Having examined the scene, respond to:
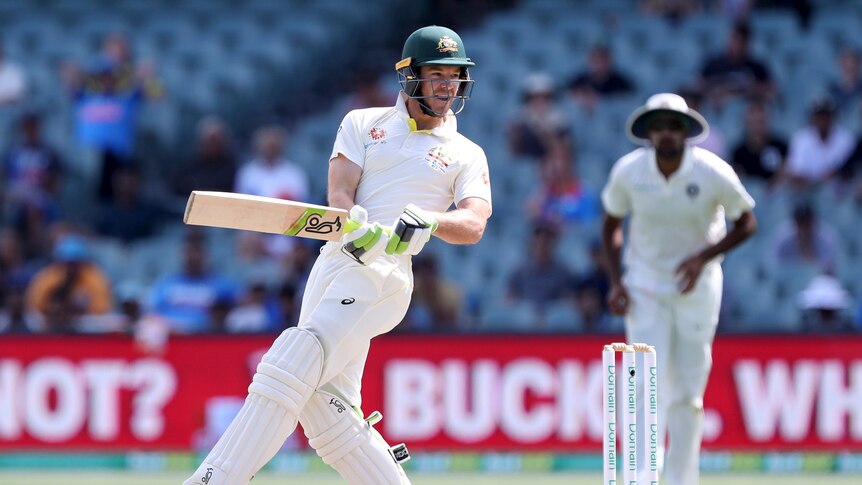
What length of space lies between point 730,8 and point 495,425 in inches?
210

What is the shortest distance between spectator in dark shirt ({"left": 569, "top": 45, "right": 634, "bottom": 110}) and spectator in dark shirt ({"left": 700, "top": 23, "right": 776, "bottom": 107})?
64cm

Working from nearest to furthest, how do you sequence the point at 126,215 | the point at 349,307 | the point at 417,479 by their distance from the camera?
the point at 349,307
the point at 417,479
the point at 126,215

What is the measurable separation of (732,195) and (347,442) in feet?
7.92

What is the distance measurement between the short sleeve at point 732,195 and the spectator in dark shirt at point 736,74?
5.37 m

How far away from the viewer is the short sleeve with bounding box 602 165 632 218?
23.1 ft

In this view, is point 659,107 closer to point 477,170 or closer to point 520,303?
point 477,170

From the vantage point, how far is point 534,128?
12055 millimetres

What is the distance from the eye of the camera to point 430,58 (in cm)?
542

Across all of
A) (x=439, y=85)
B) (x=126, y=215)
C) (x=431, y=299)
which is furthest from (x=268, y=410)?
(x=126, y=215)

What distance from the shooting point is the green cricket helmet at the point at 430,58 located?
17.8 feet

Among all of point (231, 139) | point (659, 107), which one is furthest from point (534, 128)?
point (659, 107)

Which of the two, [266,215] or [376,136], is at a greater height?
[376,136]

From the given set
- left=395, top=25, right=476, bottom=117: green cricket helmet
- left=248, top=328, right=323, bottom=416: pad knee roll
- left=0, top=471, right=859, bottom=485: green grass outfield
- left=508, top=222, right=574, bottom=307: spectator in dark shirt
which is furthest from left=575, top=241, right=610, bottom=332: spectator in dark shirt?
left=248, top=328, right=323, bottom=416: pad knee roll

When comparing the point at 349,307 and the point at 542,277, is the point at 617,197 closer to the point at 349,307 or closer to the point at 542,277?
the point at 349,307
